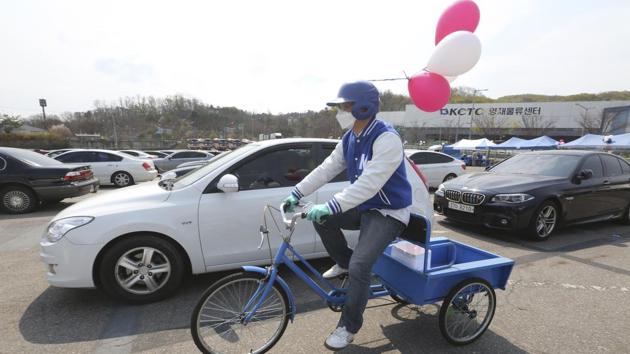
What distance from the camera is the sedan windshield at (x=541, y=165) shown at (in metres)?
6.04

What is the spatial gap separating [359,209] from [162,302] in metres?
2.22

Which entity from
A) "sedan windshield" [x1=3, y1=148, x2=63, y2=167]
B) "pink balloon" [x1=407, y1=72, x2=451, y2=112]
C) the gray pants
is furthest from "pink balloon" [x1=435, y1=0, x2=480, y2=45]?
"sedan windshield" [x1=3, y1=148, x2=63, y2=167]

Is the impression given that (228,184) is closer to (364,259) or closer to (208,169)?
(208,169)

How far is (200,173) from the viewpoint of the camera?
370 centimetres

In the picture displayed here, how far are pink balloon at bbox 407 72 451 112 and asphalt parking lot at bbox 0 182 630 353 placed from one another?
2.42 metres

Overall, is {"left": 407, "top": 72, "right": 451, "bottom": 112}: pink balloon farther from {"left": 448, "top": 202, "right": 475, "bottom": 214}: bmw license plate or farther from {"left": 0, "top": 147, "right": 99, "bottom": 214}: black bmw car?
{"left": 0, "top": 147, "right": 99, "bottom": 214}: black bmw car

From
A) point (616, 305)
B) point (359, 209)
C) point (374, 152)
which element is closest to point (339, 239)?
point (359, 209)

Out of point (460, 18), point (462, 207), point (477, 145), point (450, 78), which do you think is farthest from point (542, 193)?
point (477, 145)

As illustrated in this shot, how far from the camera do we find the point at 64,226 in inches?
122

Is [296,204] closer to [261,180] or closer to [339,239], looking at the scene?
[339,239]

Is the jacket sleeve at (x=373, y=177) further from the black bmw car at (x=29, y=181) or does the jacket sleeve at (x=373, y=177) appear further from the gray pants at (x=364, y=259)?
the black bmw car at (x=29, y=181)

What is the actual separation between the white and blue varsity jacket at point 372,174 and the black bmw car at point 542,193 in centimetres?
370

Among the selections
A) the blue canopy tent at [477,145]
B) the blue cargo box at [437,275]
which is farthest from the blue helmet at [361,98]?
the blue canopy tent at [477,145]

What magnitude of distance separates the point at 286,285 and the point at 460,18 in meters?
4.30
